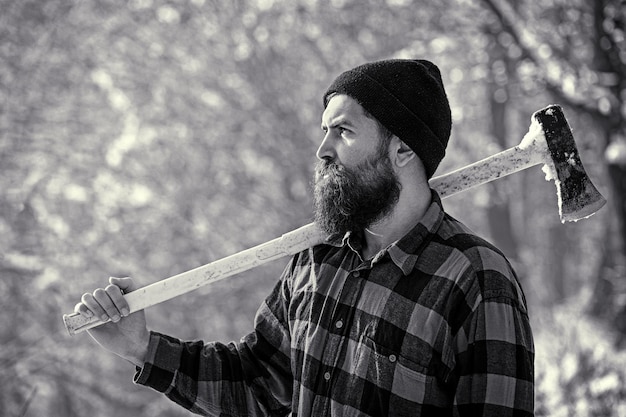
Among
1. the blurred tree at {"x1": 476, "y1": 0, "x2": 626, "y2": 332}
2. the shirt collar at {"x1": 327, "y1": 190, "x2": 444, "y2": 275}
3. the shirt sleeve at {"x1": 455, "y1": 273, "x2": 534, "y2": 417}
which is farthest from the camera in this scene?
the blurred tree at {"x1": 476, "y1": 0, "x2": 626, "y2": 332}

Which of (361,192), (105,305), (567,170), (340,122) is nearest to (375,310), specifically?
(361,192)

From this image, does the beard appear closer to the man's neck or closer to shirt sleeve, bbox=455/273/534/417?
the man's neck

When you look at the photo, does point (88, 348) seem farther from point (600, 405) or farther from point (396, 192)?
point (396, 192)

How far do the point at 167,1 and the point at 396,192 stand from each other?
21.3ft

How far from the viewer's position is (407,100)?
91.1 inches

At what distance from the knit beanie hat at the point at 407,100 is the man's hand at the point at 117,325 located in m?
1.00

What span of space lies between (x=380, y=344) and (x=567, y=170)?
0.81 m

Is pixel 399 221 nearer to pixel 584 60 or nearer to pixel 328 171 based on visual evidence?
pixel 328 171

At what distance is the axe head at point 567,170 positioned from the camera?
7.59ft

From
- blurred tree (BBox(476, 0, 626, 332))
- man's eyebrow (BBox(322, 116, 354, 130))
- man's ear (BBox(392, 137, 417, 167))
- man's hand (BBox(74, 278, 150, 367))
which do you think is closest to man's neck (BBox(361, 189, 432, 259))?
man's ear (BBox(392, 137, 417, 167))

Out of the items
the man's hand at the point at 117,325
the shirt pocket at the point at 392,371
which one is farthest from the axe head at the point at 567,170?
the man's hand at the point at 117,325

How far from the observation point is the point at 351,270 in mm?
2320

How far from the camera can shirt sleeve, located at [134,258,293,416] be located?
2488 mm

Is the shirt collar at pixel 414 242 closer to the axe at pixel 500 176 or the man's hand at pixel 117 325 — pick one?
the axe at pixel 500 176
